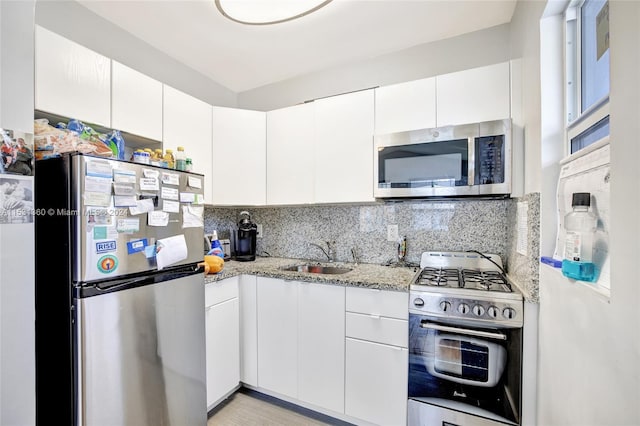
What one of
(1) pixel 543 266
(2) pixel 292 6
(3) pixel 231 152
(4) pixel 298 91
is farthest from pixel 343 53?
(1) pixel 543 266

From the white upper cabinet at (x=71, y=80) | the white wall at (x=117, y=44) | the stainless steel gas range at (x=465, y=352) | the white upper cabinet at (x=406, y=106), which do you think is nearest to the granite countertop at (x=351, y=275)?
the stainless steel gas range at (x=465, y=352)

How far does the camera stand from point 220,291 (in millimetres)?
1864

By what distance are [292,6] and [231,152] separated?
1.15 m

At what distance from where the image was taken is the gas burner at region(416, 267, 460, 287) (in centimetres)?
157

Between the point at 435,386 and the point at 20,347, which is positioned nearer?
the point at 20,347

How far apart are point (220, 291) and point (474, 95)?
200 centimetres

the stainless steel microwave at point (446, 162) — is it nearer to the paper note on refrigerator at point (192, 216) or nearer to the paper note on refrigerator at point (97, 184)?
the paper note on refrigerator at point (192, 216)

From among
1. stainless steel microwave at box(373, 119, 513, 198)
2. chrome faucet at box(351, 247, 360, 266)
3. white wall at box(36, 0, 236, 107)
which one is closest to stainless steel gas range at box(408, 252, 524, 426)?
stainless steel microwave at box(373, 119, 513, 198)

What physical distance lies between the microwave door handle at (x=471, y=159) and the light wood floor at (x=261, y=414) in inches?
66.0

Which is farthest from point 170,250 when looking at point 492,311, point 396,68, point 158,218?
point 396,68

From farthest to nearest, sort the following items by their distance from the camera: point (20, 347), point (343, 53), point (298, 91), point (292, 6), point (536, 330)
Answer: point (298, 91) → point (343, 53) → point (292, 6) → point (536, 330) → point (20, 347)

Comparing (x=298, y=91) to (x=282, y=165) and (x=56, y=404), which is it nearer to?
(x=282, y=165)

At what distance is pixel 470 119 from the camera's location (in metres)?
1.74

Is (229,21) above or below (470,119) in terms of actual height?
above
